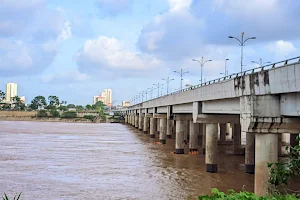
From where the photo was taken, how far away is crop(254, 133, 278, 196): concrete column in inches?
786

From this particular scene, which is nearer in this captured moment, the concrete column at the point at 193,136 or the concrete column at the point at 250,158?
the concrete column at the point at 250,158

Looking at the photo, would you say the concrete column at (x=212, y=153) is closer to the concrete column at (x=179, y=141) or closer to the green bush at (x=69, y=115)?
the concrete column at (x=179, y=141)

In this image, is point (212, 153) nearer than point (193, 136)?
Yes

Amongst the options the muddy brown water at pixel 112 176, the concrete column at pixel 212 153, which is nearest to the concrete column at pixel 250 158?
the muddy brown water at pixel 112 176

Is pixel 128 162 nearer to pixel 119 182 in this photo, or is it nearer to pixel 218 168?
pixel 218 168

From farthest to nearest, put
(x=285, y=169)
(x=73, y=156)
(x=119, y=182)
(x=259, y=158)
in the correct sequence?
(x=73, y=156), (x=119, y=182), (x=259, y=158), (x=285, y=169)

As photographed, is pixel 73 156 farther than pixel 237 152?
No

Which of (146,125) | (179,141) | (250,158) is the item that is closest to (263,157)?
(250,158)

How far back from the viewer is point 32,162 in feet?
116

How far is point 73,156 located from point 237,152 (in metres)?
16.7

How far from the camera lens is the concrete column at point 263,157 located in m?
20.0

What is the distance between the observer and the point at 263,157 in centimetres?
2028

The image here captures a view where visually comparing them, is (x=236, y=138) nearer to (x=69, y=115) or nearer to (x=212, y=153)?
(x=212, y=153)

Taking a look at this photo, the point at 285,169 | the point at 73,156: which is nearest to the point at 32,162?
the point at 73,156
